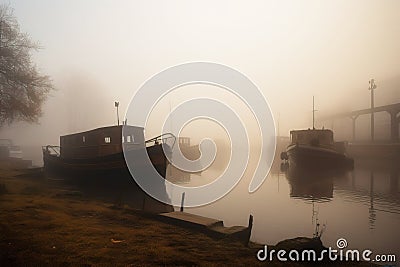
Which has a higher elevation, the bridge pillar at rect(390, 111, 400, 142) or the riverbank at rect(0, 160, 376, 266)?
the bridge pillar at rect(390, 111, 400, 142)

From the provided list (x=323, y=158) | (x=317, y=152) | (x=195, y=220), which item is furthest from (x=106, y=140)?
(x=323, y=158)

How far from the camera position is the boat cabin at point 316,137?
41656 mm

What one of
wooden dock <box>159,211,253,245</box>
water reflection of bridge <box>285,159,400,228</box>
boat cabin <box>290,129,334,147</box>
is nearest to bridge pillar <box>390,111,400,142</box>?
boat cabin <box>290,129,334,147</box>

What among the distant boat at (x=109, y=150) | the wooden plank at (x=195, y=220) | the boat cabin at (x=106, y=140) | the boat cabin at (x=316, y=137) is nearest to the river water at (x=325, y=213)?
Answer: the wooden plank at (x=195, y=220)

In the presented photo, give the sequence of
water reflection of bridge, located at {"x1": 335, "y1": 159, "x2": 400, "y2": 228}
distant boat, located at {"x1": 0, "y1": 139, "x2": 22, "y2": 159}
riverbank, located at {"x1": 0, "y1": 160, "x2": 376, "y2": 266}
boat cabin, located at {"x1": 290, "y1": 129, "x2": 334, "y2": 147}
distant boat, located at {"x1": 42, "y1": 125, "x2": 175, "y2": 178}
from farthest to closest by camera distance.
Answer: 1. distant boat, located at {"x1": 0, "y1": 139, "x2": 22, "y2": 159}
2. boat cabin, located at {"x1": 290, "y1": 129, "x2": 334, "y2": 147}
3. distant boat, located at {"x1": 42, "y1": 125, "x2": 175, "y2": 178}
4. water reflection of bridge, located at {"x1": 335, "y1": 159, "x2": 400, "y2": 228}
5. riverbank, located at {"x1": 0, "y1": 160, "x2": 376, "y2": 266}

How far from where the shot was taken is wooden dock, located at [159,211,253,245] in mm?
9398

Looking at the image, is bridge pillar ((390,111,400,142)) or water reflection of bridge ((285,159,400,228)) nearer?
water reflection of bridge ((285,159,400,228))

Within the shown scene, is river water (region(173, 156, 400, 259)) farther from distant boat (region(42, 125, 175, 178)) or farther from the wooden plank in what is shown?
distant boat (region(42, 125, 175, 178))

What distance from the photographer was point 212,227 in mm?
9930

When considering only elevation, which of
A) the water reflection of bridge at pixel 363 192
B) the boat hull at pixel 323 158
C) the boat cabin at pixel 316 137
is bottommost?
the water reflection of bridge at pixel 363 192

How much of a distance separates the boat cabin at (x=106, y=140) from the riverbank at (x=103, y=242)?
434 inches

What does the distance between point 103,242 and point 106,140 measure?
16.5 metres

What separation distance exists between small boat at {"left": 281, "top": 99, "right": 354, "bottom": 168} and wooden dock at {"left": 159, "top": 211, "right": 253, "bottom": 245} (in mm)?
33375

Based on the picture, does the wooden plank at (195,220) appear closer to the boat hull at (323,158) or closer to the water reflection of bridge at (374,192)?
the water reflection of bridge at (374,192)
